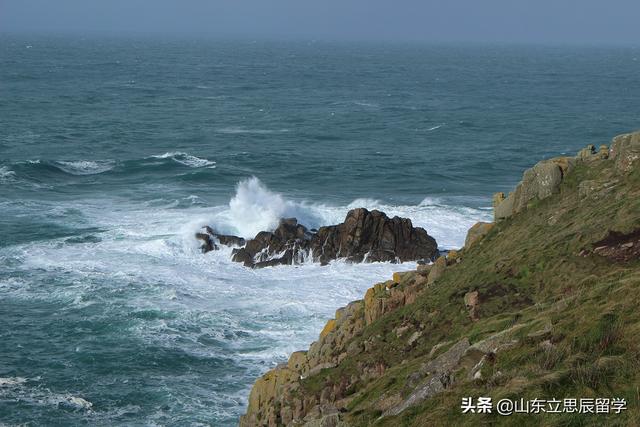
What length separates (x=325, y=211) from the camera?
6047 cm

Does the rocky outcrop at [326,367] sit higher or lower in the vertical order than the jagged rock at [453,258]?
lower

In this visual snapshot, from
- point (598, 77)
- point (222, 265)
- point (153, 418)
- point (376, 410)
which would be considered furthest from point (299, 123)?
point (598, 77)

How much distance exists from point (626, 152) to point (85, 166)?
5398cm

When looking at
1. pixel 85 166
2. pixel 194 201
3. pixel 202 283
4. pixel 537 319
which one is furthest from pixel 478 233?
pixel 85 166

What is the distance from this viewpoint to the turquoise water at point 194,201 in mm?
34750

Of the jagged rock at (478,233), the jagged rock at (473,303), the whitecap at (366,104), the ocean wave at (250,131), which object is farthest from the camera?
the whitecap at (366,104)

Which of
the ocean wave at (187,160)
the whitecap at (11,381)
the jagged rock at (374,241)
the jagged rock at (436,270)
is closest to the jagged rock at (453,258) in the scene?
the jagged rock at (436,270)

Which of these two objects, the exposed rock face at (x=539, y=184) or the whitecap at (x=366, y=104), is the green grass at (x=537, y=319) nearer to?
the exposed rock face at (x=539, y=184)

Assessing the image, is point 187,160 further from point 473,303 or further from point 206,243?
point 473,303

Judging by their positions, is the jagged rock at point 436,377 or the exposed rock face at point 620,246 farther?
the exposed rock face at point 620,246

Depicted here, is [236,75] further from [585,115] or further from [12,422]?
[12,422]

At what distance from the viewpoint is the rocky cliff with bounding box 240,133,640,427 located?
52.5ft

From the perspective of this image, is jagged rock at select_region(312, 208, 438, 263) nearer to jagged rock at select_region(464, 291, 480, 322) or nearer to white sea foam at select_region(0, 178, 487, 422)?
white sea foam at select_region(0, 178, 487, 422)

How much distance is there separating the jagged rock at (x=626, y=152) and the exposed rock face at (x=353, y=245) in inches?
658
